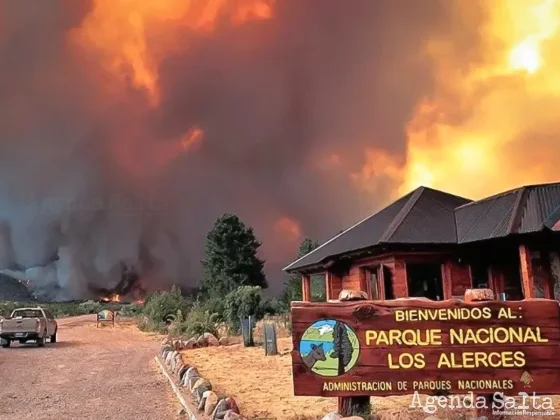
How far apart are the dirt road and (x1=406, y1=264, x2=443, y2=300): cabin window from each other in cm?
842

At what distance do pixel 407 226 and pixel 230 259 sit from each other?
3570cm

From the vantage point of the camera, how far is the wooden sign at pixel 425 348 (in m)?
5.82

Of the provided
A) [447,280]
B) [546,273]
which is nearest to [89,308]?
[447,280]

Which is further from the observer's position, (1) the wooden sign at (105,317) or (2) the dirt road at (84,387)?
(1) the wooden sign at (105,317)

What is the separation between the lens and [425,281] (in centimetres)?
1552

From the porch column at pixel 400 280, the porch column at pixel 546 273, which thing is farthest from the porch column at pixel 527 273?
the porch column at pixel 400 280

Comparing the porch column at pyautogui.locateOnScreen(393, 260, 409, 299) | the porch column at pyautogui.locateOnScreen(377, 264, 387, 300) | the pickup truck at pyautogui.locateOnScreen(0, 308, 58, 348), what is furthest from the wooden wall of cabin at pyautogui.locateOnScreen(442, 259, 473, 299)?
the pickup truck at pyautogui.locateOnScreen(0, 308, 58, 348)

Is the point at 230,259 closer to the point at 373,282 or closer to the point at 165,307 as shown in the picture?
the point at 165,307

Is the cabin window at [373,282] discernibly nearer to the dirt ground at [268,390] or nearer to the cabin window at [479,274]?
the cabin window at [479,274]

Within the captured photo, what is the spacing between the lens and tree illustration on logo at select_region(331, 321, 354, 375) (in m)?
5.94

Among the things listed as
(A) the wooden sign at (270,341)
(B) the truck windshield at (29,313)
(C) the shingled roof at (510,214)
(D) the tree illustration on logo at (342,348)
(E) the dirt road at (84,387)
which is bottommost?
(E) the dirt road at (84,387)

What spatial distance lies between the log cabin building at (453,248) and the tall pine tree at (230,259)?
31.2m

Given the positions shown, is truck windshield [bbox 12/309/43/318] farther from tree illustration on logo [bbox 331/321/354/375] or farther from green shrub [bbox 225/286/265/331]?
tree illustration on logo [bbox 331/321/354/375]

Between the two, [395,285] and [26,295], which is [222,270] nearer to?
[395,285]
